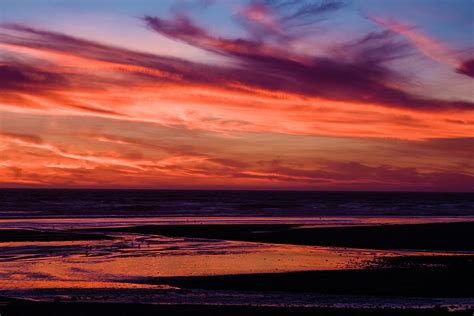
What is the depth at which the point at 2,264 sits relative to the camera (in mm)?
27391

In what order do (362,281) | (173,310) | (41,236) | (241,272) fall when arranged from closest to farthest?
(173,310) → (362,281) → (241,272) → (41,236)

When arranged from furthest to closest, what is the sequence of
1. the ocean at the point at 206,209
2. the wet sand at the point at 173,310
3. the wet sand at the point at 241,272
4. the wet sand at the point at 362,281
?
the ocean at the point at 206,209 → the wet sand at the point at 362,281 → the wet sand at the point at 241,272 → the wet sand at the point at 173,310

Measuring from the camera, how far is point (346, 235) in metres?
44.0

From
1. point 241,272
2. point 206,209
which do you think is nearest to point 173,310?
point 241,272

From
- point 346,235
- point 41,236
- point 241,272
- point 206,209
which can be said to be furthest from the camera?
point 206,209

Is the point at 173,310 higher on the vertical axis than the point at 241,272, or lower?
lower

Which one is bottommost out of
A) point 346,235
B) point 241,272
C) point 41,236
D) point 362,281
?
point 362,281

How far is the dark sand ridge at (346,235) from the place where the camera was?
125ft

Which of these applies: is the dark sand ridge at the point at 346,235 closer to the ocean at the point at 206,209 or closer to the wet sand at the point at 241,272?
the wet sand at the point at 241,272

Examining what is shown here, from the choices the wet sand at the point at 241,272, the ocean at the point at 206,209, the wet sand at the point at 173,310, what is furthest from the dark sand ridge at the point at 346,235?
the ocean at the point at 206,209

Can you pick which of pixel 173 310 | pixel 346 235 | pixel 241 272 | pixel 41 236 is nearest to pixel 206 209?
pixel 346 235

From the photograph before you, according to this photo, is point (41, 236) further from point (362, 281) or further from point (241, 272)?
point (362, 281)

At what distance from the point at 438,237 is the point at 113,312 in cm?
3102

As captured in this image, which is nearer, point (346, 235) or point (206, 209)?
point (346, 235)
